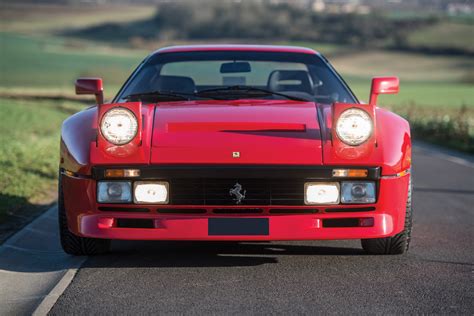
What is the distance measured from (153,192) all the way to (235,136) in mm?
597

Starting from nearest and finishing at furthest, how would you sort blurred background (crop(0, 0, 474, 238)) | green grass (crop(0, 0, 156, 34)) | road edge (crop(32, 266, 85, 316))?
road edge (crop(32, 266, 85, 316)), blurred background (crop(0, 0, 474, 238)), green grass (crop(0, 0, 156, 34))

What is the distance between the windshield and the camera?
7.07 metres

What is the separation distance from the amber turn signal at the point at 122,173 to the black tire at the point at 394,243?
1619mm

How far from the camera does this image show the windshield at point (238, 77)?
707cm

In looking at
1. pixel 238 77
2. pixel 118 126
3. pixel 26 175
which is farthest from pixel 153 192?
pixel 26 175

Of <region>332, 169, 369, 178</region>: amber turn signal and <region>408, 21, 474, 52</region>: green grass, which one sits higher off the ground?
<region>332, 169, 369, 178</region>: amber turn signal

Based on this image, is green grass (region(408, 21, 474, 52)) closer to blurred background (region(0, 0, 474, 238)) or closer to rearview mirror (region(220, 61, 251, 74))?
blurred background (region(0, 0, 474, 238))

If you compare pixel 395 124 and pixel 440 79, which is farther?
pixel 440 79

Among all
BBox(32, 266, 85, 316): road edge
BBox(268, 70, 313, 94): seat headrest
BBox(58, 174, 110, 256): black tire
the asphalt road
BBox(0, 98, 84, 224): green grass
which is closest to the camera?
BBox(32, 266, 85, 316): road edge

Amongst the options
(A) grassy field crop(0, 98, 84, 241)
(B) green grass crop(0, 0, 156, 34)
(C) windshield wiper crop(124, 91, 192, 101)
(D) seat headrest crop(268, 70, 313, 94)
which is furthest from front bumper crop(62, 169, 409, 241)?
(B) green grass crop(0, 0, 156, 34)

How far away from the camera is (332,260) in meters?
6.32

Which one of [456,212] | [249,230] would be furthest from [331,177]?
[456,212]

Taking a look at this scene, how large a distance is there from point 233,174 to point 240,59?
202cm

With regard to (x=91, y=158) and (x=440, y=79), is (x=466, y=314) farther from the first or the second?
(x=440, y=79)
